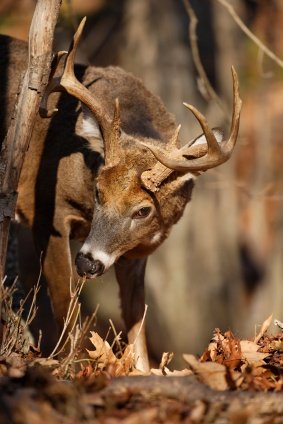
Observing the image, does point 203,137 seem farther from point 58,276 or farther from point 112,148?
point 58,276

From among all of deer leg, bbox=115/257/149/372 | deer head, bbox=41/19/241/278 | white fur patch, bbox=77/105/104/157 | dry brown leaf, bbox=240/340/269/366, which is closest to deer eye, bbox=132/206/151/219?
deer head, bbox=41/19/241/278

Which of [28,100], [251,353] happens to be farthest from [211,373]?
[28,100]

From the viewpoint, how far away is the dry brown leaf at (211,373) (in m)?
5.07

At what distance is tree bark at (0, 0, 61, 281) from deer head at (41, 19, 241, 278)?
797 mm

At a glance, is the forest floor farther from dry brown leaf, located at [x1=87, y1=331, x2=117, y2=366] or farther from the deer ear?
the deer ear

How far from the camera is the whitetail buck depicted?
772 cm

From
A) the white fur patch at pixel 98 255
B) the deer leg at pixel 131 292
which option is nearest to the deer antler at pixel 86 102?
the white fur patch at pixel 98 255

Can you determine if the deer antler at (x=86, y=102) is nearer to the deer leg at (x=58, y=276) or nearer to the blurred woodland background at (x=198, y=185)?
the deer leg at (x=58, y=276)

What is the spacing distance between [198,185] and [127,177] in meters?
9.50

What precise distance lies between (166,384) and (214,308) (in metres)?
13.1

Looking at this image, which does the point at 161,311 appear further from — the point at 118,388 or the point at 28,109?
the point at 118,388

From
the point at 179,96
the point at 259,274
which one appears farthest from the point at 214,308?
the point at 179,96

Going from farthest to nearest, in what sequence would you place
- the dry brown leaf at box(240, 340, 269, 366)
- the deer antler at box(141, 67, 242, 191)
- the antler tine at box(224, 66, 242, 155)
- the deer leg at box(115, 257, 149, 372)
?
1. the deer leg at box(115, 257, 149, 372)
2. the deer antler at box(141, 67, 242, 191)
3. the antler tine at box(224, 66, 242, 155)
4. the dry brown leaf at box(240, 340, 269, 366)

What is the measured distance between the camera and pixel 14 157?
6.57 meters
